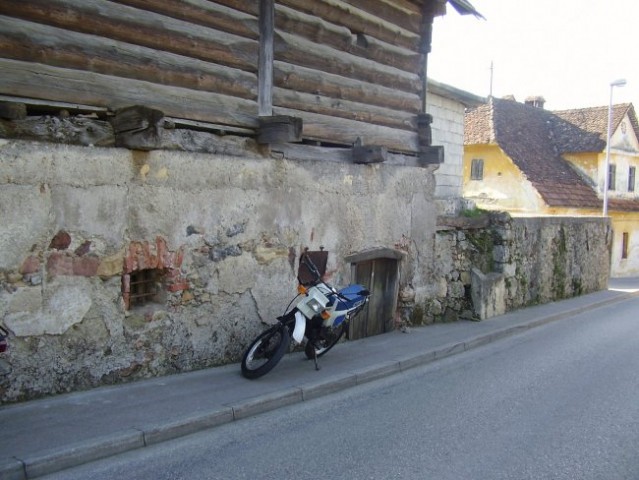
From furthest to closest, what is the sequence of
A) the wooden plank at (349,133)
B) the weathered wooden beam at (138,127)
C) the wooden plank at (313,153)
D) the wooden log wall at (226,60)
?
the wooden plank at (349,133), the wooden plank at (313,153), the weathered wooden beam at (138,127), the wooden log wall at (226,60)

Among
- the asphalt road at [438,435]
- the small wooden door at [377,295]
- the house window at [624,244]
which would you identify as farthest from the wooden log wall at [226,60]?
the house window at [624,244]

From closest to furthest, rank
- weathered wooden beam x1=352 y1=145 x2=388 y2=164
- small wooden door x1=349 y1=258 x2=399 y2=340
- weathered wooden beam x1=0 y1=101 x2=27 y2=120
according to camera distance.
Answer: weathered wooden beam x1=0 y1=101 x2=27 y2=120
weathered wooden beam x1=352 y1=145 x2=388 y2=164
small wooden door x1=349 y1=258 x2=399 y2=340

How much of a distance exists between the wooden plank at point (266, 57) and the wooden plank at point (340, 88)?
18cm

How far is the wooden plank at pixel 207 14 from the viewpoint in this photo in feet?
21.0

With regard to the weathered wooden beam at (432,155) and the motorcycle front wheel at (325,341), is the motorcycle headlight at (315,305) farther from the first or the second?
the weathered wooden beam at (432,155)

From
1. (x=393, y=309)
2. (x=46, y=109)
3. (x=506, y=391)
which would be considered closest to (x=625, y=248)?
(x=393, y=309)

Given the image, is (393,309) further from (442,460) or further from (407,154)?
(442,460)

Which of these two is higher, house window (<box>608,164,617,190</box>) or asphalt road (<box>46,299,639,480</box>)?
house window (<box>608,164,617,190</box>)

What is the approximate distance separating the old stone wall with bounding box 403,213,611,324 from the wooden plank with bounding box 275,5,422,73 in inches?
121

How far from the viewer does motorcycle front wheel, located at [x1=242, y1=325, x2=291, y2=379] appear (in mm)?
6754

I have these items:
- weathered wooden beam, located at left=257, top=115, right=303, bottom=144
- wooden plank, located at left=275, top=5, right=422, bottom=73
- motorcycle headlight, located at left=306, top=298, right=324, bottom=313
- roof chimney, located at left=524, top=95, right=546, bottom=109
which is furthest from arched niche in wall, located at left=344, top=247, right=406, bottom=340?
roof chimney, located at left=524, top=95, right=546, bottom=109

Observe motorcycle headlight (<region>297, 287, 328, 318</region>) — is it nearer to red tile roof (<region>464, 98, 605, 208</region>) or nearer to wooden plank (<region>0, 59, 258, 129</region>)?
wooden plank (<region>0, 59, 258, 129</region>)

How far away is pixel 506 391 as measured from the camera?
288 inches

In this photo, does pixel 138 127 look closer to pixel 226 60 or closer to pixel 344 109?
pixel 226 60
